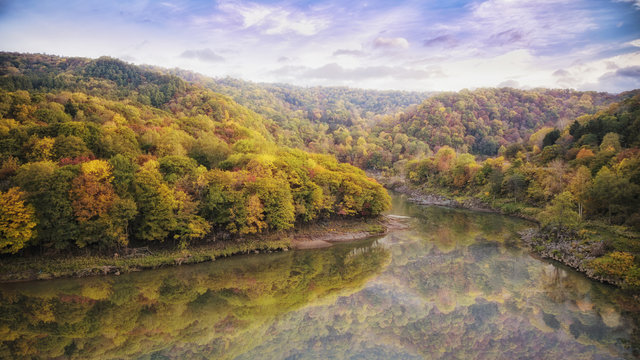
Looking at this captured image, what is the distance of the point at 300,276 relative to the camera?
98.5 ft

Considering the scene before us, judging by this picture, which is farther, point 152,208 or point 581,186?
point 581,186

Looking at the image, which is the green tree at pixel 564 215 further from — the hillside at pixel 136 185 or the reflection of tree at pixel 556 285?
the hillside at pixel 136 185

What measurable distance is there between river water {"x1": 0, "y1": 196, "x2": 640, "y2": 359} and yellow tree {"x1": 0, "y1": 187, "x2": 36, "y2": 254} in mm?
3279

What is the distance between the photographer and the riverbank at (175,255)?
25.8 metres

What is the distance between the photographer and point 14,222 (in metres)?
24.9

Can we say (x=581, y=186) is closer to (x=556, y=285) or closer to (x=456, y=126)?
(x=556, y=285)

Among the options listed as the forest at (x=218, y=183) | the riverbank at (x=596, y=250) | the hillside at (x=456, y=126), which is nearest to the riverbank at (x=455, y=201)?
the forest at (x=218, y=183)

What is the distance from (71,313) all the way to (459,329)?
2552 cm

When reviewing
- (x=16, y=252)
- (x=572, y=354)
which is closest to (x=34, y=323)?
(x=16, y=252)

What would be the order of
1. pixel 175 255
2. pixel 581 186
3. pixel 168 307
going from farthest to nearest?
pixel 581 186 < pixel 175 255 < pixel 168 307

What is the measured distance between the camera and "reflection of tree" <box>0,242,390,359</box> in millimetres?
17938

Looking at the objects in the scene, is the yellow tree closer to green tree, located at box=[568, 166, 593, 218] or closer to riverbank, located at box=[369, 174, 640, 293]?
riverbank, located at box=[369, 174, 640, 293]

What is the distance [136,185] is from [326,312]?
2166cm

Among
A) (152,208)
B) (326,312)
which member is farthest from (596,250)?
(152,208)
